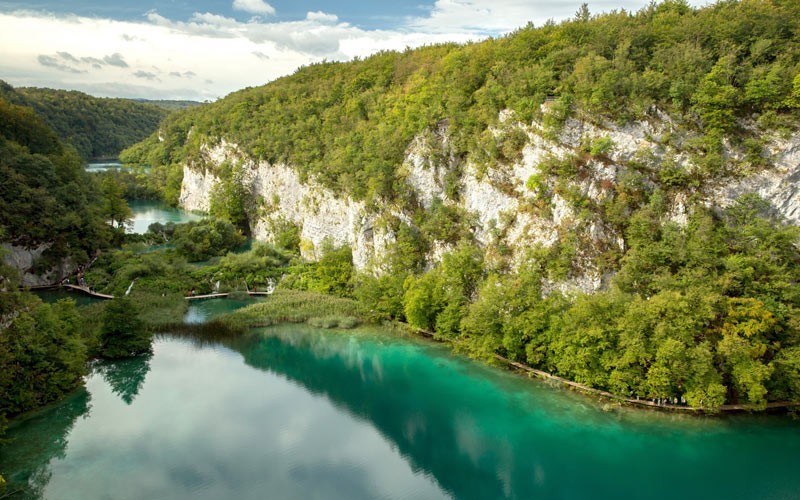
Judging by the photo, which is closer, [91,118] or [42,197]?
[42,197]

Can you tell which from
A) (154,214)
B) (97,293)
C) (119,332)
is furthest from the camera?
(154,214)

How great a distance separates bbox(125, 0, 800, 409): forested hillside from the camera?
24.7m

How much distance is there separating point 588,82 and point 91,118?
13037 centimetres

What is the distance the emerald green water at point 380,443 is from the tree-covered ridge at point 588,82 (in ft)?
53.5

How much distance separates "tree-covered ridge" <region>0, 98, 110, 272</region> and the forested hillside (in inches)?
1003

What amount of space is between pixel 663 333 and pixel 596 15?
26134 mm

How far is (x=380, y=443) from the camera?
23688 millimetres

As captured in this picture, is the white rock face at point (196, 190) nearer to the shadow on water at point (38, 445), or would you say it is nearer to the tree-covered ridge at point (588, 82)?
the tree-covered ridge at point (588, 82)

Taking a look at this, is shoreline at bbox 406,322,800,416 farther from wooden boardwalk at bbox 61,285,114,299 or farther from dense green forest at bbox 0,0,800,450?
wooden boardwalk at bbox 61,285,114,299

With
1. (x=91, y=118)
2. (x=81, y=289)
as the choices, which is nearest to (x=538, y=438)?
(x=81, y=289)

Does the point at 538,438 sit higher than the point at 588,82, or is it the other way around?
the point at 588,82

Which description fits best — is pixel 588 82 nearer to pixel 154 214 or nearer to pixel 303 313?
pixel 303 313

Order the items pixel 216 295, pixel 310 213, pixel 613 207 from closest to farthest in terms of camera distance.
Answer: pixel 613 207
pixel 216 295
pixel 310 213

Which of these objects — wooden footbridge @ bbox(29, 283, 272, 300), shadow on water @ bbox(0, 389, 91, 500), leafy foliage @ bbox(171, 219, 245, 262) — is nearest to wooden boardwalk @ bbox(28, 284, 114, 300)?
wooden footbridge @ bbox(29, 283, 272, 300)
